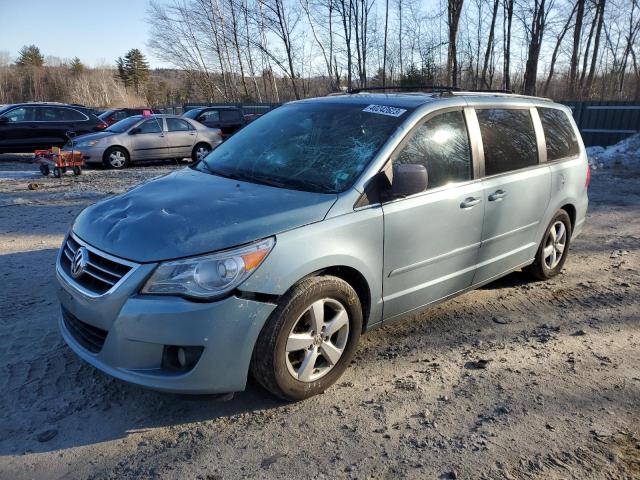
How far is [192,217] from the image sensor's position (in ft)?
9.08

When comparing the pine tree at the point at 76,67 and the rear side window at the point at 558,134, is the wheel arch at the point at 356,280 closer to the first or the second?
the rear side window at the point at 558,134

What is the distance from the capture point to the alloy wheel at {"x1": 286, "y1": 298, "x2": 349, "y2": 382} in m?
2.80

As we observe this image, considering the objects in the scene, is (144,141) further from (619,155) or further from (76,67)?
(76,67)

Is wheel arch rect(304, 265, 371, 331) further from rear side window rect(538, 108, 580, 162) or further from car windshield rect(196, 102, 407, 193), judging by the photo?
rear side window rect(538, 108, 580, 162)

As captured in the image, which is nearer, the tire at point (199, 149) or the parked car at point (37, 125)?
the tire at point (199, 149)

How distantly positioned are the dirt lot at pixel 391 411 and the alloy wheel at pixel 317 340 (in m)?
0.20

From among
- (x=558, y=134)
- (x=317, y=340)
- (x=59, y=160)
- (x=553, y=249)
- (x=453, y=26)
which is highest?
(x=453, y=26)

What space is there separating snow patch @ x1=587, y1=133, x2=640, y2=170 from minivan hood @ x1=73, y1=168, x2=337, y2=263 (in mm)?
12680

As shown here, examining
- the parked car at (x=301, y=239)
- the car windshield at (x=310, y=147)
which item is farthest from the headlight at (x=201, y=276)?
the car windshield at (x=310, y=147)

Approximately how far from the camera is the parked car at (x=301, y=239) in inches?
98.3

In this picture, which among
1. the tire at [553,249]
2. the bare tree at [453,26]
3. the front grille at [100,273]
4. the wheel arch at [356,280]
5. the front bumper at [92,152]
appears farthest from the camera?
the bare tree at [453,26]

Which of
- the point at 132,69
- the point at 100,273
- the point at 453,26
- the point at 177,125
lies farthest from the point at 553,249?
the point at 132,69

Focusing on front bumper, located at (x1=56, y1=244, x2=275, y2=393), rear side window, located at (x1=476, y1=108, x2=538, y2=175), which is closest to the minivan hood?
front bumper, located at (x1=56, y1=244, x2=275, y2=393)

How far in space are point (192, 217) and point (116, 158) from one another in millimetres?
11085
